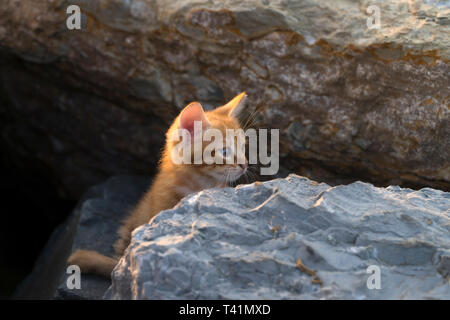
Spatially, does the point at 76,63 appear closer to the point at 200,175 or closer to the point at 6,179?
the point at 200,175

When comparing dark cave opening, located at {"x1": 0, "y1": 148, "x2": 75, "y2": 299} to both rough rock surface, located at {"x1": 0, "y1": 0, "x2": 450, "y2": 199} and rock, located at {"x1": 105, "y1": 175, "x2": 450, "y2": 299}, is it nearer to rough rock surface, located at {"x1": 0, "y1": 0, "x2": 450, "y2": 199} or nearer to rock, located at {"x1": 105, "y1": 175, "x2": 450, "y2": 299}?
rough rock surface, located at {"x1": 0, "y1": 0, "x2": 450, "y2": 199}

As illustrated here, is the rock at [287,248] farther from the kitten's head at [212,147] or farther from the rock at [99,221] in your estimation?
the rock at [99,221]

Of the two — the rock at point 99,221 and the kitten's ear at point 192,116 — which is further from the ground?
the kitten's ear at point 192,116

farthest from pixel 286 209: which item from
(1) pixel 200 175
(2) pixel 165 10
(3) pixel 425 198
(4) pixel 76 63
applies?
(4) pixel 76 63

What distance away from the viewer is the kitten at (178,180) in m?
2.75

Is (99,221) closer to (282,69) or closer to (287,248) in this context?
(282,69)

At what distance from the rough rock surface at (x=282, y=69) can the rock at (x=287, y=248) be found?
90 centimetres

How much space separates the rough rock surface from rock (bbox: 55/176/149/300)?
1.19ft

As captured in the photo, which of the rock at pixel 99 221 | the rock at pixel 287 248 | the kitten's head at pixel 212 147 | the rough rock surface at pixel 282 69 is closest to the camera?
the rock at pixel 287 248

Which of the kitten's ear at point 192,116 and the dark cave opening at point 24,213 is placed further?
the dark cave opening at point 24,213

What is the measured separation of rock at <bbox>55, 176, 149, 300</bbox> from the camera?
265cm

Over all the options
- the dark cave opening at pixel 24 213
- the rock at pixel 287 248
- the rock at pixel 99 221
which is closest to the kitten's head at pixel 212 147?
the rock at pixel 287 248

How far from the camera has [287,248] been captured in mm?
1828

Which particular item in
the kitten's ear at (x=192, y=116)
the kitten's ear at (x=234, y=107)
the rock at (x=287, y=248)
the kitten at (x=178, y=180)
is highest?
the kitten's ear at (x=234, y=107)
